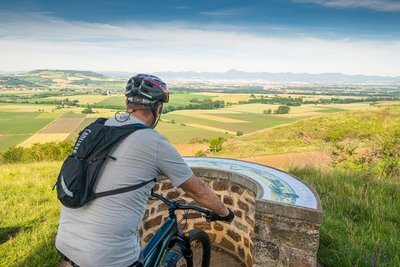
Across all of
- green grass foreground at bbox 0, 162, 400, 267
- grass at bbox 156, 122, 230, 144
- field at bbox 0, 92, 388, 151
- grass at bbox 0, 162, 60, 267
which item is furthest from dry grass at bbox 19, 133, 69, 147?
green grass foreground at bbox 0, 162, 400, 267

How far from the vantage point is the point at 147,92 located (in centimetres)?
236

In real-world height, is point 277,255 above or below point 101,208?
below

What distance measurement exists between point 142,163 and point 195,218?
366 cm

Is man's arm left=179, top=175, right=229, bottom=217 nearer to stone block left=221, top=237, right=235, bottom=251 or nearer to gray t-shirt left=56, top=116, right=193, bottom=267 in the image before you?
gray t-shirt left=56, top=116, right=193, bottom=267

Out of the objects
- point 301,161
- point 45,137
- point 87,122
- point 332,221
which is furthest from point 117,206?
point 87,122

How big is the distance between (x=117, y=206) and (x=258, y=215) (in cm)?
196

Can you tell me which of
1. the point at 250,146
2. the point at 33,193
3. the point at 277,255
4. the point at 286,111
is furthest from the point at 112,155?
the point at 286,111

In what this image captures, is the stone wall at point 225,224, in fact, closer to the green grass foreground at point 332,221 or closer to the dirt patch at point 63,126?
the green grass foreground at point 332,221

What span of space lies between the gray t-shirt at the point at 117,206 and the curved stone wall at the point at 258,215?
1795 millimetres

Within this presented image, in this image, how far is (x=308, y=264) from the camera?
10.9ft

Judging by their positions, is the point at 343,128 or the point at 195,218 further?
the point at 343,128

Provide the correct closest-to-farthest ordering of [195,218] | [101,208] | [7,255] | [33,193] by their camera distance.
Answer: [101,208]
[7,255]
[195,218]
[33,193]

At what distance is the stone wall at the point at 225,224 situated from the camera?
466 cm

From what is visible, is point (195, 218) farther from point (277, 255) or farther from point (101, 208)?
point (101, 208)
